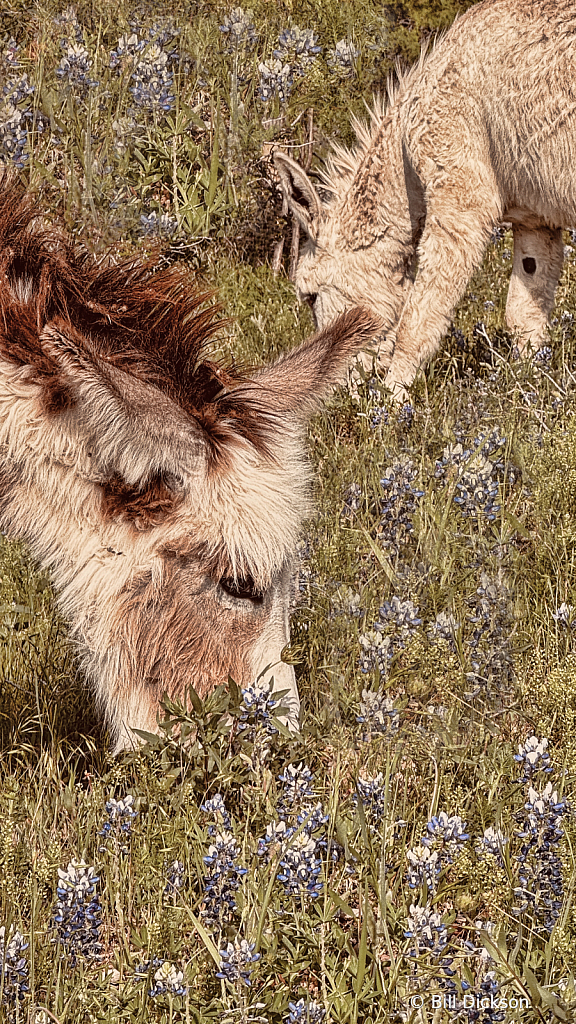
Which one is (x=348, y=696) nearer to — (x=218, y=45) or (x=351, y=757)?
(x=351, y=757)

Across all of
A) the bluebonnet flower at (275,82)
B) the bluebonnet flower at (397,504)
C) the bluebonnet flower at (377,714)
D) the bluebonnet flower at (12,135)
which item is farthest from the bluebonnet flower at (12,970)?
the bluebonnet flower at (275,82)

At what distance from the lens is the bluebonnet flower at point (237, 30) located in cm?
970

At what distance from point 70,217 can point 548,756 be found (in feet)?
20.4

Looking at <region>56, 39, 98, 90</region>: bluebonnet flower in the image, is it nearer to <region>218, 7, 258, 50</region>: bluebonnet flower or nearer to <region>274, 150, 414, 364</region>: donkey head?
<region>218, 7, 258, 50</region>: bluebonnet flower

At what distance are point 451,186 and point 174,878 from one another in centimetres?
480

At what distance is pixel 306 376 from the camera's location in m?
3.40

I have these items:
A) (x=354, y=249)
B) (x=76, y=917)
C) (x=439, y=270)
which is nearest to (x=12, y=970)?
(x=76, y=917)

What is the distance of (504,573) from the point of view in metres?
4.34

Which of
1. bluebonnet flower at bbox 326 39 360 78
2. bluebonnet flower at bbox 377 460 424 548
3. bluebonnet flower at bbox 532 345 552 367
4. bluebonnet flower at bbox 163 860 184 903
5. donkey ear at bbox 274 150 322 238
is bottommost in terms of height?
bluebonnet flower at bbox 163 860 184 903

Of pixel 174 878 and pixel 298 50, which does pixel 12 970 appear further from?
pixel 298 50

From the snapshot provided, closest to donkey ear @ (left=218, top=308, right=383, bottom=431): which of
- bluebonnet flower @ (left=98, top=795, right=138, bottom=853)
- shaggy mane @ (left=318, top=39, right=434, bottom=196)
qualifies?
bluebonnet flower @ (left=98, top=795, right=138, bottom=853)

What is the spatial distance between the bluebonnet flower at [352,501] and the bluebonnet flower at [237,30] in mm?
6120

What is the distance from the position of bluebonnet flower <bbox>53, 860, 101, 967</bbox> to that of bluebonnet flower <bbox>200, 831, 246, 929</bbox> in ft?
0.89

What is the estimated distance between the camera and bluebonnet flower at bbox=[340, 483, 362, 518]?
4979 millimetres
